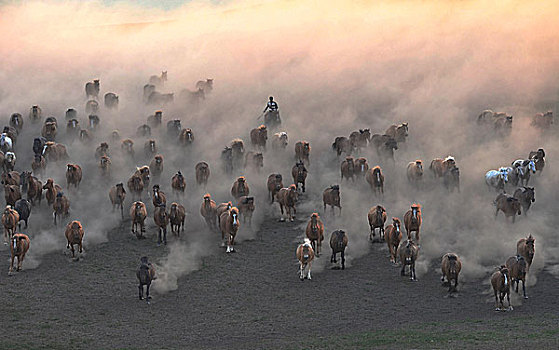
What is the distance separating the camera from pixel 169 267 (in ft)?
109

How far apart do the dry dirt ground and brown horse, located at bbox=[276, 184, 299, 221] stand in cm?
300

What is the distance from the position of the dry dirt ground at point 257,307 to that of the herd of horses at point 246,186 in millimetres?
988

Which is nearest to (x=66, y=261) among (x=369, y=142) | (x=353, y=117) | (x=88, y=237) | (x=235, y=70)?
(x=88, y=237)

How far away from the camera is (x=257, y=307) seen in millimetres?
29078

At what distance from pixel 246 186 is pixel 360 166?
7151 millimetres

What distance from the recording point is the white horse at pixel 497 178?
40.0 m

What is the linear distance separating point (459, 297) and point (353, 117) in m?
29.5

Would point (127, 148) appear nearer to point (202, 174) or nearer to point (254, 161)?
point (202, 174)

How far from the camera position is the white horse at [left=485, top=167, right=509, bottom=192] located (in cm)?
4003

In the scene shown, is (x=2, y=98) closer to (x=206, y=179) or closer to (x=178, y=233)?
(x=206, y=179)

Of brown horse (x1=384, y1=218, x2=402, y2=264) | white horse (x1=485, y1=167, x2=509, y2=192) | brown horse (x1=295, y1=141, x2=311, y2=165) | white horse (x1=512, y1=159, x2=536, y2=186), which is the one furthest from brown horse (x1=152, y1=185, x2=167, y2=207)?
white horse (x1=512, y1=159, x2=536, y2=186)

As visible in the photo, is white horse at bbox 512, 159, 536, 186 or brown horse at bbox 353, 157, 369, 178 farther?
brown horse at bbox 353, 157, 369, 178

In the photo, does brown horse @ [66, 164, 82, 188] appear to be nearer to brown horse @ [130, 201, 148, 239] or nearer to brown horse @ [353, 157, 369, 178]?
brown horse @ [130, 201, 148, 239]

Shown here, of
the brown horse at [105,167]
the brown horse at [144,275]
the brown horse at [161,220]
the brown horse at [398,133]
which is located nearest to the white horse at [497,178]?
the brown horse at [398,133]
